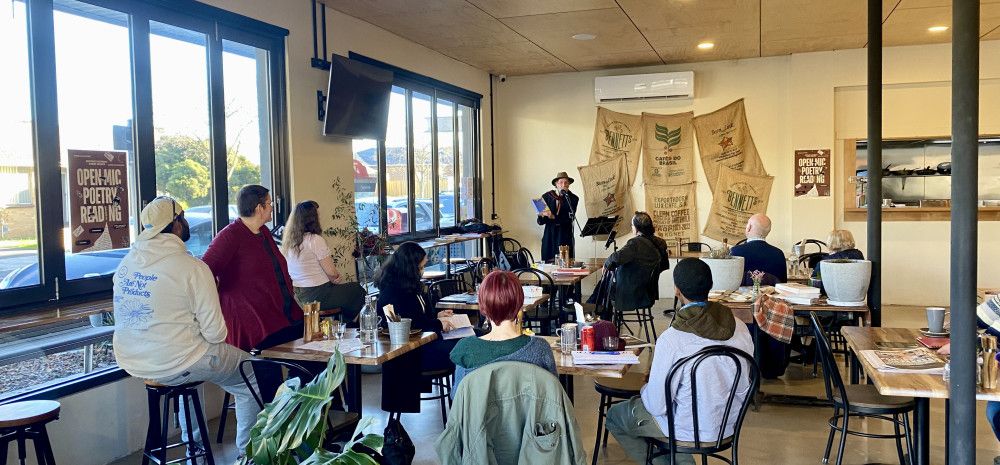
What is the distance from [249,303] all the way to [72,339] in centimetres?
88

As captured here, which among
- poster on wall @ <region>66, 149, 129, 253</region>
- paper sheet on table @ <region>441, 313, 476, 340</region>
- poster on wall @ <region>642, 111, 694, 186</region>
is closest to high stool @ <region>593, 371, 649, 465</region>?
paper sheet on table @ <region>441, 313, 476, 340</region>

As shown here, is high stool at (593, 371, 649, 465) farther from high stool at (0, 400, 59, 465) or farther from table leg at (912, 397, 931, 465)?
high stool at (0, 400, 59, 465)

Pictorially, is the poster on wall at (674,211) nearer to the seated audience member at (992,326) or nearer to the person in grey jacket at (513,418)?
the seated audience member at (992,326)

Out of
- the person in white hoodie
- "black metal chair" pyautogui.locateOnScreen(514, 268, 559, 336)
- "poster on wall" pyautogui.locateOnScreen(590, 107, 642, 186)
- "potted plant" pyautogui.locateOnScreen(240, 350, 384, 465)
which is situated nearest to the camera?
"potted plant" pyautogui.locateOnScreen(240, 350, 384, 465)

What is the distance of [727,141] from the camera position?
9406 mm

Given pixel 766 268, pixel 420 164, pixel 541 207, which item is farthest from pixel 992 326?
pixel 541 207

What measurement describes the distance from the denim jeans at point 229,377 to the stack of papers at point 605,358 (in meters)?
1.67

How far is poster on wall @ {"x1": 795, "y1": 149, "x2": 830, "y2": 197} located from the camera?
891cm

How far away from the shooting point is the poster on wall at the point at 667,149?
377 inches

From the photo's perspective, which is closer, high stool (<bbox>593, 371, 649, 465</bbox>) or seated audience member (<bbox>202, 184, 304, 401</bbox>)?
high stool (<bbox>593, 371, 649, 465</bbox>)

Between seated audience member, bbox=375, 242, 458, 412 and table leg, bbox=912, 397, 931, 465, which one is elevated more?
seated audience member, bbox=375, 242, 458, 412

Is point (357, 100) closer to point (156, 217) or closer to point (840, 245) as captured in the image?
point (156, 217)

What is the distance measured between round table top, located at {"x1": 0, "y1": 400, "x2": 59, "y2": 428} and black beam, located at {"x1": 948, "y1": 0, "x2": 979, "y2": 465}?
3.54m

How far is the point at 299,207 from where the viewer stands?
5188 mm
